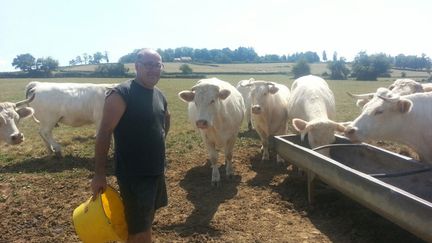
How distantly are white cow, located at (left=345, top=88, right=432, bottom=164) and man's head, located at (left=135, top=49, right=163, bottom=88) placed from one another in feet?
10.2

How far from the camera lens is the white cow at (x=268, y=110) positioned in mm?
8945

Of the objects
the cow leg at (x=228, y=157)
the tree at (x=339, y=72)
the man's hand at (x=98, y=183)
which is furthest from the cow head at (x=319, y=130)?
the tree at (x=339, y=72)

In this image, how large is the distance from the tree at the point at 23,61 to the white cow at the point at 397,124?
9475 centimetres

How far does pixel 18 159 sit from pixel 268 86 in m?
6.50

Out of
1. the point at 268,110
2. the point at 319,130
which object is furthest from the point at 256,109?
the point at 319,130

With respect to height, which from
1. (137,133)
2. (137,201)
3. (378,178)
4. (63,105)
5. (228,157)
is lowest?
(228,157)

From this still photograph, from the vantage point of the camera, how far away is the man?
3725mm

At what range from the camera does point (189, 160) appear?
9.18 metres

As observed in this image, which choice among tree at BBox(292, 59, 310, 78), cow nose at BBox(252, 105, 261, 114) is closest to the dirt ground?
cow nose at BBox(252, 105, 261, 114)

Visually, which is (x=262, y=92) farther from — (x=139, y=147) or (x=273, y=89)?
(x=139, y=147)

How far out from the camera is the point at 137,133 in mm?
3787

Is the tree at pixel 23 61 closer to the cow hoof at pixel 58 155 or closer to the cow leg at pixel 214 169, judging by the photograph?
the cow hoof at pixel 58 155

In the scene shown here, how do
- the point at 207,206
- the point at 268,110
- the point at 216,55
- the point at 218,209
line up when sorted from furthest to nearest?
the point at 216,55, the point at 268,110, the point at 207,206, the point at 218,209

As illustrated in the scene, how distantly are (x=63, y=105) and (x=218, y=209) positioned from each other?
587 cm
